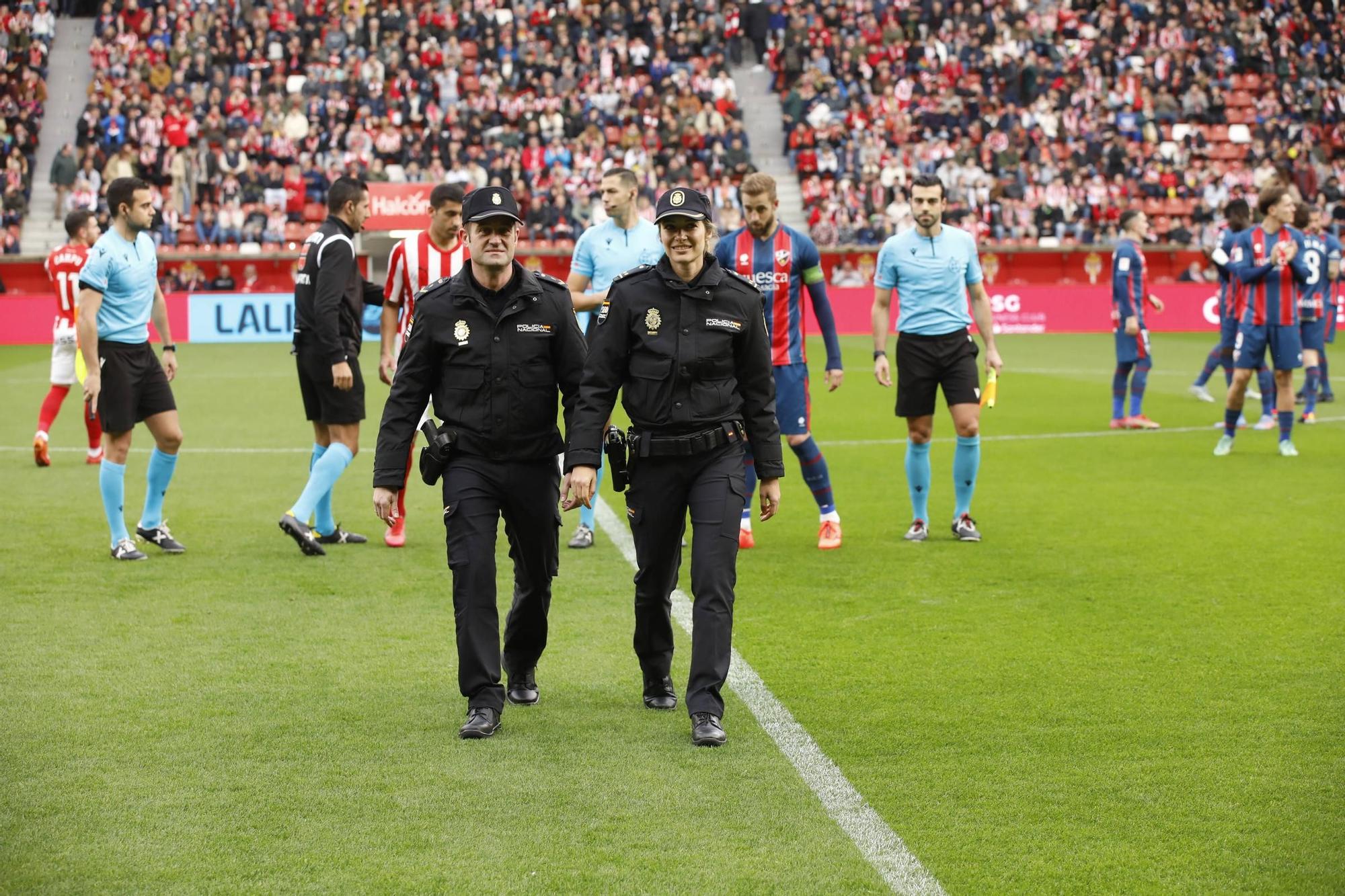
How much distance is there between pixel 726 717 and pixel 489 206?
6.99 ft

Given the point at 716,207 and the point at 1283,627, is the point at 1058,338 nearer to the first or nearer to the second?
the point at 716,207

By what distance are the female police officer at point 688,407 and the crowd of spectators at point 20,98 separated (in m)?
31.2

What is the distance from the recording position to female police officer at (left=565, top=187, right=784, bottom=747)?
5.78 metres

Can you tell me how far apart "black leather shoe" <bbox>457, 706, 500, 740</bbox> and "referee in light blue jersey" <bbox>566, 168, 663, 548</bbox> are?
356 cm

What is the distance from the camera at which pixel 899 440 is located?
1536cm

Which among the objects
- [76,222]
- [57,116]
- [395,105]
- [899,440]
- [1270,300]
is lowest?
[899,440]

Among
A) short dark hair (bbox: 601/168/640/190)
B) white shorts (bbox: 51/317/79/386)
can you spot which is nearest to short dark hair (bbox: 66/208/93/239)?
white shorts (bbox: 51/317/79/386)

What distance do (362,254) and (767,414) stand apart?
2745 cm

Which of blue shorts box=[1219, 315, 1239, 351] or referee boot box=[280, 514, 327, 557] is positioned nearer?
referee boot box=[280, 514, 327, 557]

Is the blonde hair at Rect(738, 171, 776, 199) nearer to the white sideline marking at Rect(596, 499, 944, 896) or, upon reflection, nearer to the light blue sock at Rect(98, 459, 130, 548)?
the white sideline marking at Rect(596, 499, 944, 896)

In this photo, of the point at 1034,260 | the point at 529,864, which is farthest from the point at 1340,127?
the point at 529,864

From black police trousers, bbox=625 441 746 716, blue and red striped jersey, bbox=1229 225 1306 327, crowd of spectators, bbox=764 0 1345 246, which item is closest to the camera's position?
black police trousers, bbox=625 441 746 716

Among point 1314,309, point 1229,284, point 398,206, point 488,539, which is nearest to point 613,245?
point 488,539

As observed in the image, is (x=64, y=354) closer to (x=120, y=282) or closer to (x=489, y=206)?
(x=120, y=282)
